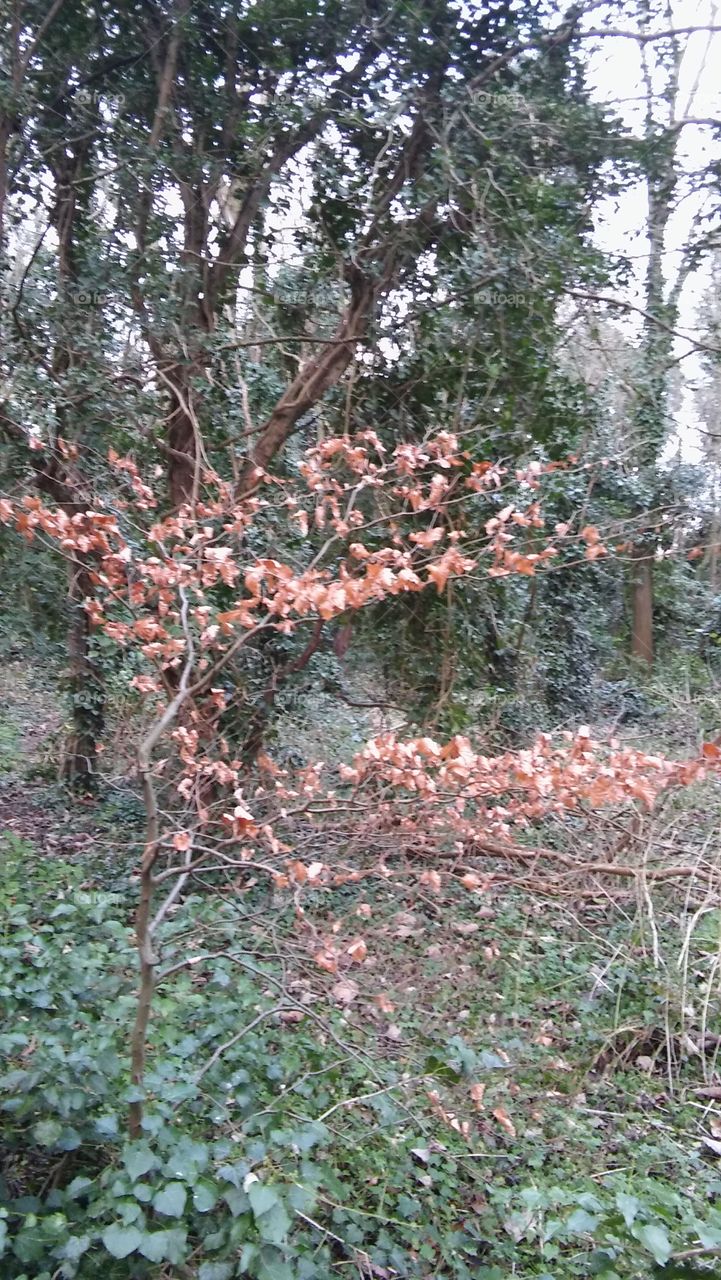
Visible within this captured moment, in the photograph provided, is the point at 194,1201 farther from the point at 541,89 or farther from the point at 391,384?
the point at 541,89

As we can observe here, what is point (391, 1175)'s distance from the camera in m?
3.06

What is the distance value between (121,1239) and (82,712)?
226 inches

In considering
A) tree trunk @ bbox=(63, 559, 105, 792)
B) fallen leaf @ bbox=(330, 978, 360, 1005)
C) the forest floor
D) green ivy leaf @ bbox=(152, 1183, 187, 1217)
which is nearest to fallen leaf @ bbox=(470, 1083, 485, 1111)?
the forest floor

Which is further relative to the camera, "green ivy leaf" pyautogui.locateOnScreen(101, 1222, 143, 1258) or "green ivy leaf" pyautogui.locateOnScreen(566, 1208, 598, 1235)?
"green ivy leaf" pyautogui.locateOnScreen(566, 1208, 598, 1235)

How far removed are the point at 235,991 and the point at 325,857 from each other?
0.57m

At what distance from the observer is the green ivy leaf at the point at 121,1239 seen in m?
1.96

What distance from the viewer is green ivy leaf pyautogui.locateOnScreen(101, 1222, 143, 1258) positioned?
196 centimetres

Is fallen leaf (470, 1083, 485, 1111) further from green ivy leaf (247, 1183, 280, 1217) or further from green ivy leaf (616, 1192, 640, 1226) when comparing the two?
green ivy leaf (247, 1183, 280, 1217)

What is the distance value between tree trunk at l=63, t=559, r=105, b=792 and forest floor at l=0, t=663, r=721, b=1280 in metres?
2.12

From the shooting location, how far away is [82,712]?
24.3 feet
